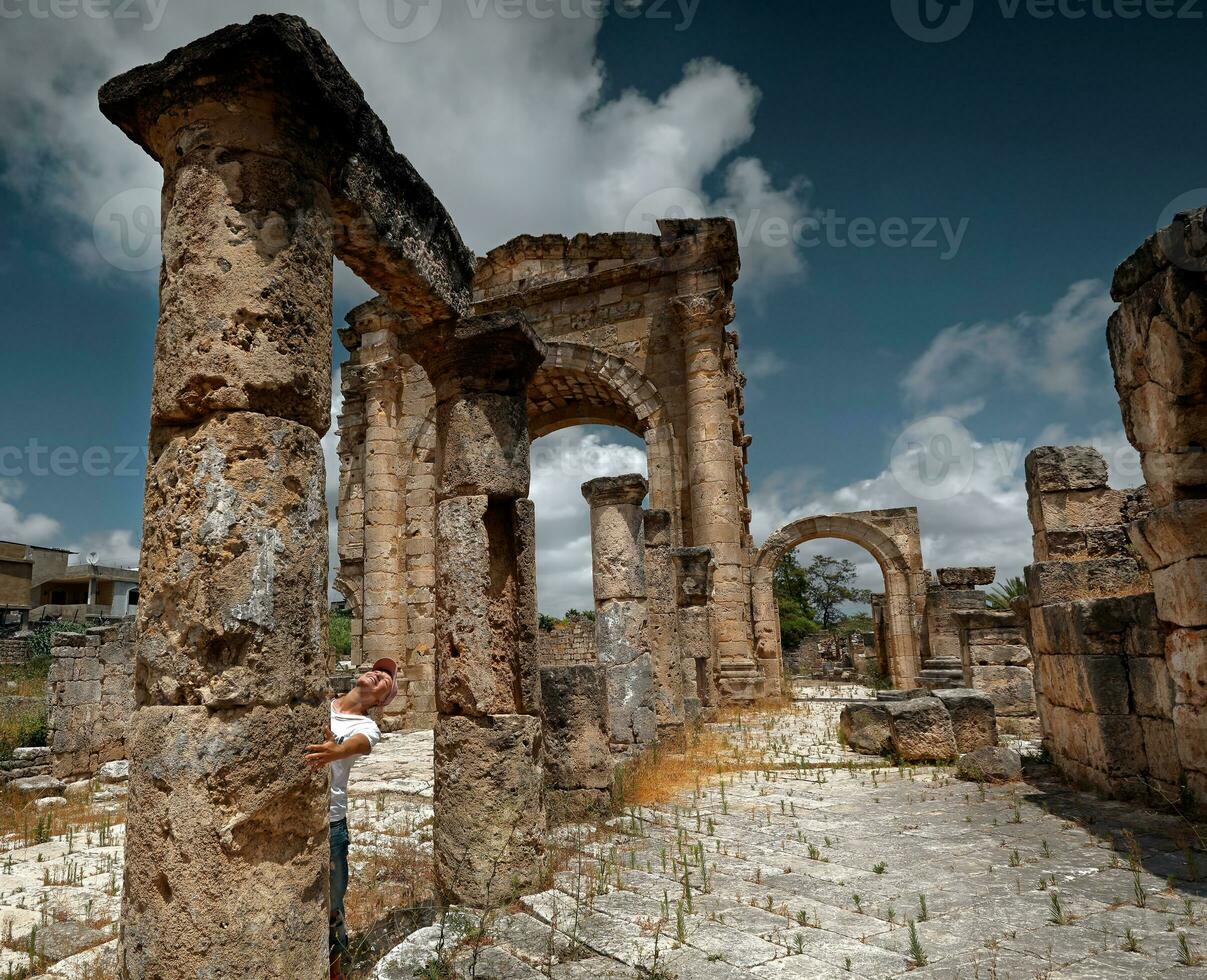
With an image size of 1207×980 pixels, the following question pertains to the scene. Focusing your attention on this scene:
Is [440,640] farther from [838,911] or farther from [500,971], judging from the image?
[838,911]

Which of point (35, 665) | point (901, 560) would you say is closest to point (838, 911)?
point (901, 560)

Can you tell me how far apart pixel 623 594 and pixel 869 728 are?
3077 millimetres

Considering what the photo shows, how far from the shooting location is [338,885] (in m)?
3.47

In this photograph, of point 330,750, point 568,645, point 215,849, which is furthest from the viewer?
point 568,645

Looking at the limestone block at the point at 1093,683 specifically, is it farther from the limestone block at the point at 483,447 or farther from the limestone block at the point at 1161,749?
the limestone block at the point at 483,447

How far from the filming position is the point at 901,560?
1942 centimetres

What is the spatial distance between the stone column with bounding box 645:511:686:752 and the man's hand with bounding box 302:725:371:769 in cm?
579

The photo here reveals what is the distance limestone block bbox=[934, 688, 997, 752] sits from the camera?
319 inches

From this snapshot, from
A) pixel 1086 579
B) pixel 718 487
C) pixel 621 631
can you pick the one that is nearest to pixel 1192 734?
pixel 1086 579

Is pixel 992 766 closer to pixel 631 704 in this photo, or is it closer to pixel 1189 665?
pixel 1189 665

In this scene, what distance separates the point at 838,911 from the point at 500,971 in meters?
1.70

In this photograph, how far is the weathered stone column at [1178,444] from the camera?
504 cm

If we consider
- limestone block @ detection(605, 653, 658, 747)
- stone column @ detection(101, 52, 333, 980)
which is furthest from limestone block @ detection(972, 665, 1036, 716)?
stone column @ detection(101, 52, 333, 980)

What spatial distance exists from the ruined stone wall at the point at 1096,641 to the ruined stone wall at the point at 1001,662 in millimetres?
3385
